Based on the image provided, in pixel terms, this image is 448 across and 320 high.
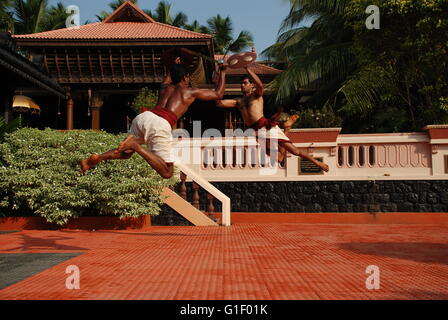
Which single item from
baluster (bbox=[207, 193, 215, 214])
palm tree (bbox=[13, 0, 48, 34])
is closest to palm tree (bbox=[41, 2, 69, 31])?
palm tree (bbox=[13, 0, 48, 34])

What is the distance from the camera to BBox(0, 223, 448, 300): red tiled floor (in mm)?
4551

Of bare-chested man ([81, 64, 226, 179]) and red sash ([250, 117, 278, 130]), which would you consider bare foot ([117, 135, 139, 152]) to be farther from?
red sash ([250, 117, 278, 130])

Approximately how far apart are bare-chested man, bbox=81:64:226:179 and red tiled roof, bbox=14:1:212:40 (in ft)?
49.3

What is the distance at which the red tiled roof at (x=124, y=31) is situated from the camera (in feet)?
67.4

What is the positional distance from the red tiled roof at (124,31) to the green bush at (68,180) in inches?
386

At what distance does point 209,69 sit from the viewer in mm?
24766

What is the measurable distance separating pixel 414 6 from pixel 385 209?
6.70 m

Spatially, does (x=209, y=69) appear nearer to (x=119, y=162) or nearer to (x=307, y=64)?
(x=307, y=64)

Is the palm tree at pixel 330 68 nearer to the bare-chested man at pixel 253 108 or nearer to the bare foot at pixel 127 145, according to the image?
the bare-chested man at pixel 253 108

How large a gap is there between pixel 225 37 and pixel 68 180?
118 ft

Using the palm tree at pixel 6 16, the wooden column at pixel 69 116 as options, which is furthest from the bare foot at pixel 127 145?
the palm tree at pixel 6 16

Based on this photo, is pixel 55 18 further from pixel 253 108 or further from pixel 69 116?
pixel 253 108

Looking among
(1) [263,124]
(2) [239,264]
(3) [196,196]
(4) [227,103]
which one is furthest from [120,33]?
(2) [239,264]
